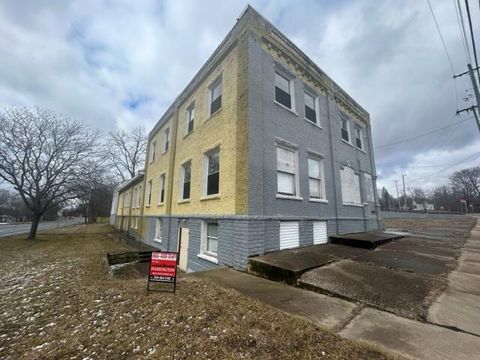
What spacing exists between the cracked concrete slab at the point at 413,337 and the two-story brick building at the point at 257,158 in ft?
11.9

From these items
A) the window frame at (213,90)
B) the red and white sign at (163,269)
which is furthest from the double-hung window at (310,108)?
the red and white sign at (163,269)

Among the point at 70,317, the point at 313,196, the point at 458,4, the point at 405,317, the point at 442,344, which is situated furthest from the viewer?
the point at 313,196

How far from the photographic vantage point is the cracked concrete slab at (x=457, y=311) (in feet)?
10.5

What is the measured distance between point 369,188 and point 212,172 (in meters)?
10.5

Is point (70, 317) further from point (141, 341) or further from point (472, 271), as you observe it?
point (472, 271)

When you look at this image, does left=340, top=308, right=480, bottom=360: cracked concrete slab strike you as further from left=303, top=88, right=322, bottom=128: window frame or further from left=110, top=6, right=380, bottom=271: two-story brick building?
left=303, top=88, right=322, bottom=128: window frame

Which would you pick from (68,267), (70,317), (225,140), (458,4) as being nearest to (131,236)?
(68,267)

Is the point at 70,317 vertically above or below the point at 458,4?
below

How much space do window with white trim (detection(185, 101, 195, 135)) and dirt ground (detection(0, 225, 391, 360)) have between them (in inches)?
326

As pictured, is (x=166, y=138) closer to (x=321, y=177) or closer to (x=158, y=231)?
(x=158, y=231)

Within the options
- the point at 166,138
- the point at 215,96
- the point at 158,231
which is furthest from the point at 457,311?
the point at 166,138

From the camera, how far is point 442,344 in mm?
2707

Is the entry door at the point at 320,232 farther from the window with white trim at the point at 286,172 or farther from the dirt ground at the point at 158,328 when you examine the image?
the dirt ground at the point at 158,328

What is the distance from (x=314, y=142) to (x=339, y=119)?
363 cm
